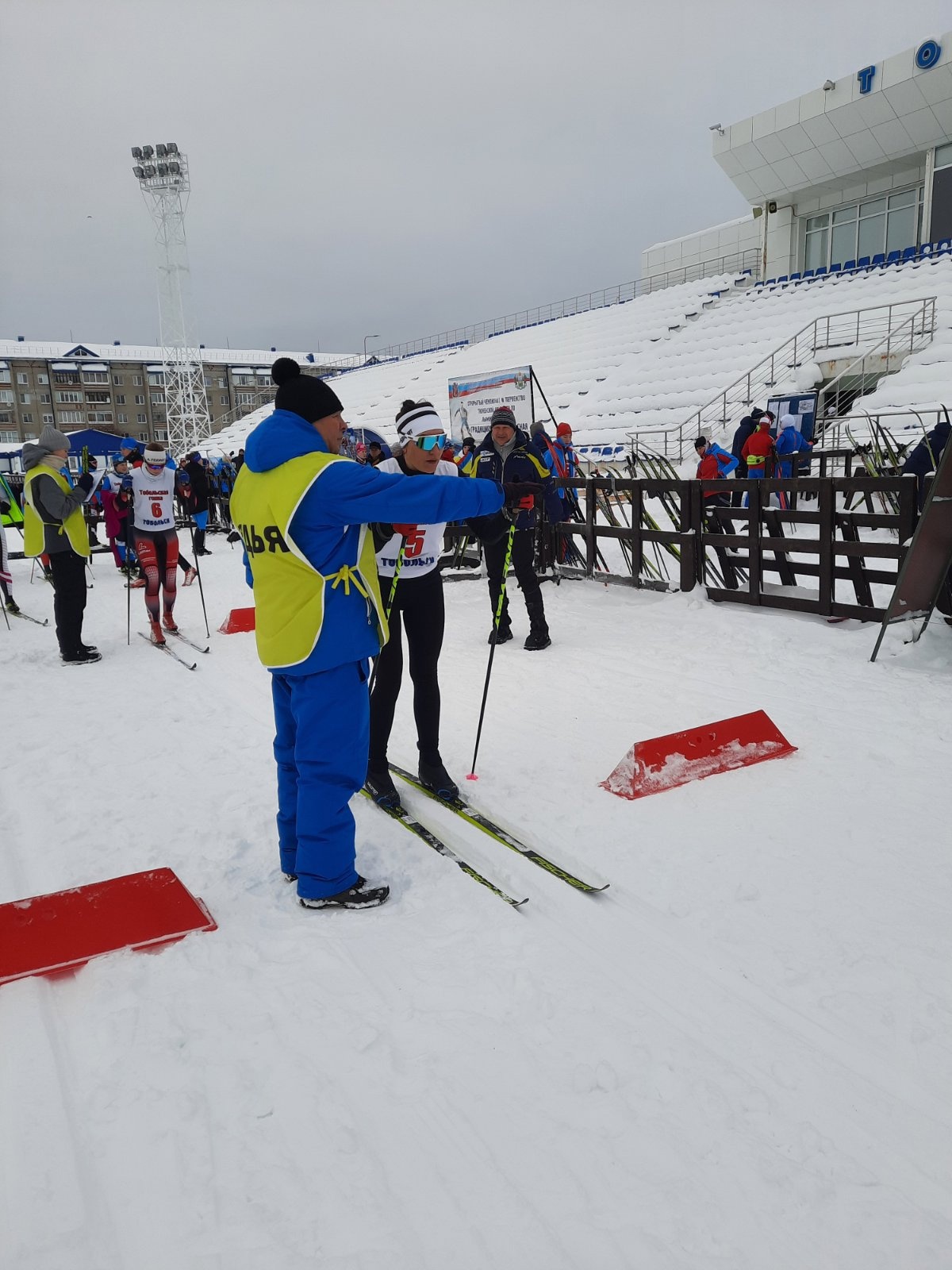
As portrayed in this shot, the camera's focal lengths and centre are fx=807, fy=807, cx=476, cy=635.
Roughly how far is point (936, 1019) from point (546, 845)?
1478 millimetres

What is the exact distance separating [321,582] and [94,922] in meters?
1.36

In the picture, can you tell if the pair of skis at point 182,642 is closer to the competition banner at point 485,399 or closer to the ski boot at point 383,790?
the ski boot at point 383,790

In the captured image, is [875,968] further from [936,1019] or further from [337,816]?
[337,816]

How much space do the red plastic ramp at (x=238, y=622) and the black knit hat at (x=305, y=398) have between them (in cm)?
533

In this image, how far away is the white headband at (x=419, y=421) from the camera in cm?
363

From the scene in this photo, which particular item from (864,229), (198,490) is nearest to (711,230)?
(864,229)

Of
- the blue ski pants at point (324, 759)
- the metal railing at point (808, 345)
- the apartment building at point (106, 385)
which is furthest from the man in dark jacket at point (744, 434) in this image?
the apartment building at point (106, 385)

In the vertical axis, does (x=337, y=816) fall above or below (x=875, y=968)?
above

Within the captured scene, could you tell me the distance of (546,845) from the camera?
3.32 m

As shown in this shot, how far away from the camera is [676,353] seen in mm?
25156

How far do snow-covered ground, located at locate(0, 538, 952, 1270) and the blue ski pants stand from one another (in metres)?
0.19

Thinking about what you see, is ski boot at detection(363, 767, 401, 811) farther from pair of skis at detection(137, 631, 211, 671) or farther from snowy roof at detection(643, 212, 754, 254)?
snowy roof at detection(643, 212, 754, 254)

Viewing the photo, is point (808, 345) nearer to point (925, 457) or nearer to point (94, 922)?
point (925, 457)

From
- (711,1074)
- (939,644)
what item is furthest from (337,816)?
(939,644)
